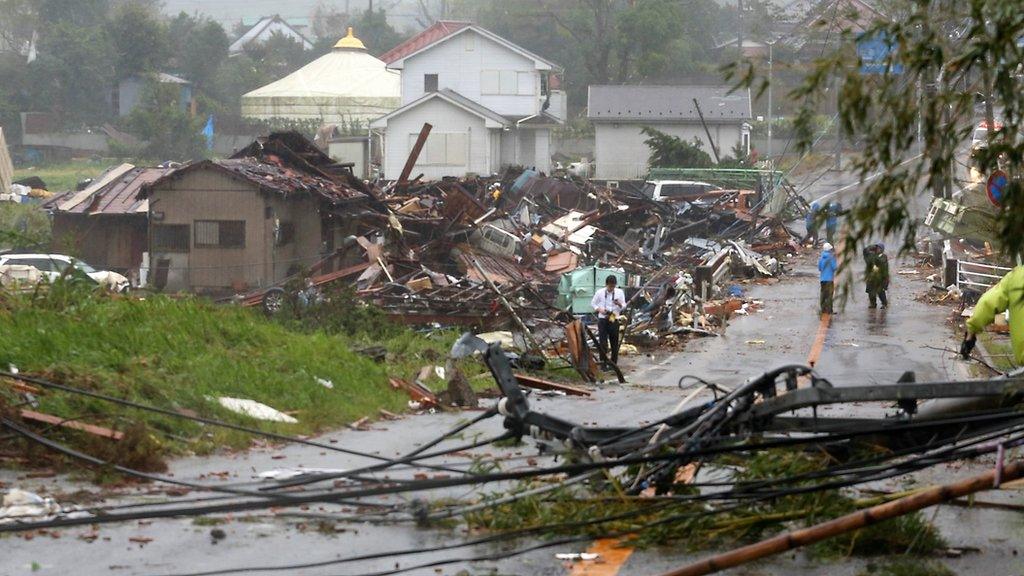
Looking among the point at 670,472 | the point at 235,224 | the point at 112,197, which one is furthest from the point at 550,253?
the point at 670,472

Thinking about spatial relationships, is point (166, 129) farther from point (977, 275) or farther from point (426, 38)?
point (977, 275)

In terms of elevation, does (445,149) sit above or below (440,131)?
below

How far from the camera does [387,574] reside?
23.3 feet

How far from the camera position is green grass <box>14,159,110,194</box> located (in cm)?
5722

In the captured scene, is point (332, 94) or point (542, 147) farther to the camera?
point (332, 94)

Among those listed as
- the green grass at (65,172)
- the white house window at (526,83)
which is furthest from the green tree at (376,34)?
the white house window at (526,83)

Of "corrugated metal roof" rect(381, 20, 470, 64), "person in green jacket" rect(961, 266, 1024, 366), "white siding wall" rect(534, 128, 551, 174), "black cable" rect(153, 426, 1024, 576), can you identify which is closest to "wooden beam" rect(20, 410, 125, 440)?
"black cable" rect(153, 426, 1024, 576)

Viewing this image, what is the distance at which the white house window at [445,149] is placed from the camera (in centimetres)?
5759

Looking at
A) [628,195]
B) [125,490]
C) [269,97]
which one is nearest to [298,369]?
[125,490]

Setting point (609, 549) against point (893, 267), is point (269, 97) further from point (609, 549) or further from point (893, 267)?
point (609, 549)

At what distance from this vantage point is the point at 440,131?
57.6 meters

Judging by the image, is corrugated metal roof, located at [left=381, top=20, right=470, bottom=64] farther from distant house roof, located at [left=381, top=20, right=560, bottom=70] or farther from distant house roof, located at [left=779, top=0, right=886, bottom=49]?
distant house roof, located at [left=779, top=0, right=886, bottom=49]

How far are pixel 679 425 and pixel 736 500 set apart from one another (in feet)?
2.04

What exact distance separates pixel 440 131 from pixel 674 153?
10201mm
